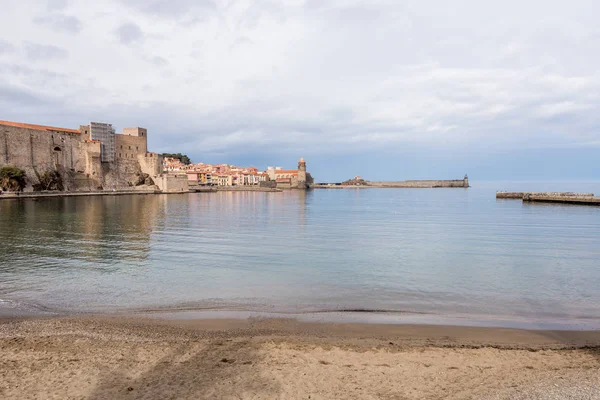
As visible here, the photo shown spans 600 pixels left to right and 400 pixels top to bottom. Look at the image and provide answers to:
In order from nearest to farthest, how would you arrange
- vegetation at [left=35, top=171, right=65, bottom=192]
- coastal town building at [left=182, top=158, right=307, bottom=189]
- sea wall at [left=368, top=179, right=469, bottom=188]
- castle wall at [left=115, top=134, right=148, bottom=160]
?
vegetation at [left=35, top=171, right=65, bottom=192], castle wall at [left=115, top=134, right=148, bottom=160], coastal town building at [left=182, top=158, right=307, bottom=189], sea wall at [left=368, top=179, right=469, bottom=188]

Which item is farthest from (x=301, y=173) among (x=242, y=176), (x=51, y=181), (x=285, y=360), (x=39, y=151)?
(x=285, y=360)

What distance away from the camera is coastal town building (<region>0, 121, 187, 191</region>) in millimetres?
49625

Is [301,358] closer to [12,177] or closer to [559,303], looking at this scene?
[559,303]

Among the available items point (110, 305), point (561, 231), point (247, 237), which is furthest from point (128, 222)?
point (561, 231)

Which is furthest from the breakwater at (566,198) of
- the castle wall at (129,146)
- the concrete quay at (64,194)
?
the castle wall at (129,146)

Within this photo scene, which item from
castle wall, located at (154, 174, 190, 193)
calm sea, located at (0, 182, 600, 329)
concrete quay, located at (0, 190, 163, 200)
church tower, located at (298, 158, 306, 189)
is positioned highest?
church tower, located at (298, 158, 306, 189)

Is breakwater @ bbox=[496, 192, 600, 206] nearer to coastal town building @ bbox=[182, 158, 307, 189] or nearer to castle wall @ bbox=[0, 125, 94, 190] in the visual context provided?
coastal town building @ bbox=[182, 158, 307, 189]

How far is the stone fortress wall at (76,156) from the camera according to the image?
49.3m

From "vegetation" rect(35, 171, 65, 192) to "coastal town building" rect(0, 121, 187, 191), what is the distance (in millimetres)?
480

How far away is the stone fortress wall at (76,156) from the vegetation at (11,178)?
2.53 m

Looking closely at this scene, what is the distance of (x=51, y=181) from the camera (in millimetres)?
52312

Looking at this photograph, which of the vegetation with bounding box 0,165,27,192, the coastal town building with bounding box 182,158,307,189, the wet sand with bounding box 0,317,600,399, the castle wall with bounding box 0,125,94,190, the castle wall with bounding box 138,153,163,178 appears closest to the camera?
the wet sand with bounding box 0,317,600,399

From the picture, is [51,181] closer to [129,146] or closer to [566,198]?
[129,146]

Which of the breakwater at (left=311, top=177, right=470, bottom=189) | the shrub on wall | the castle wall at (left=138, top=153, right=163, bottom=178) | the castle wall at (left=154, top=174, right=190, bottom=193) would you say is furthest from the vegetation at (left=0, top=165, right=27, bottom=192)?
the breakwater at (left=311, top=177, right=470, bottom=189)
